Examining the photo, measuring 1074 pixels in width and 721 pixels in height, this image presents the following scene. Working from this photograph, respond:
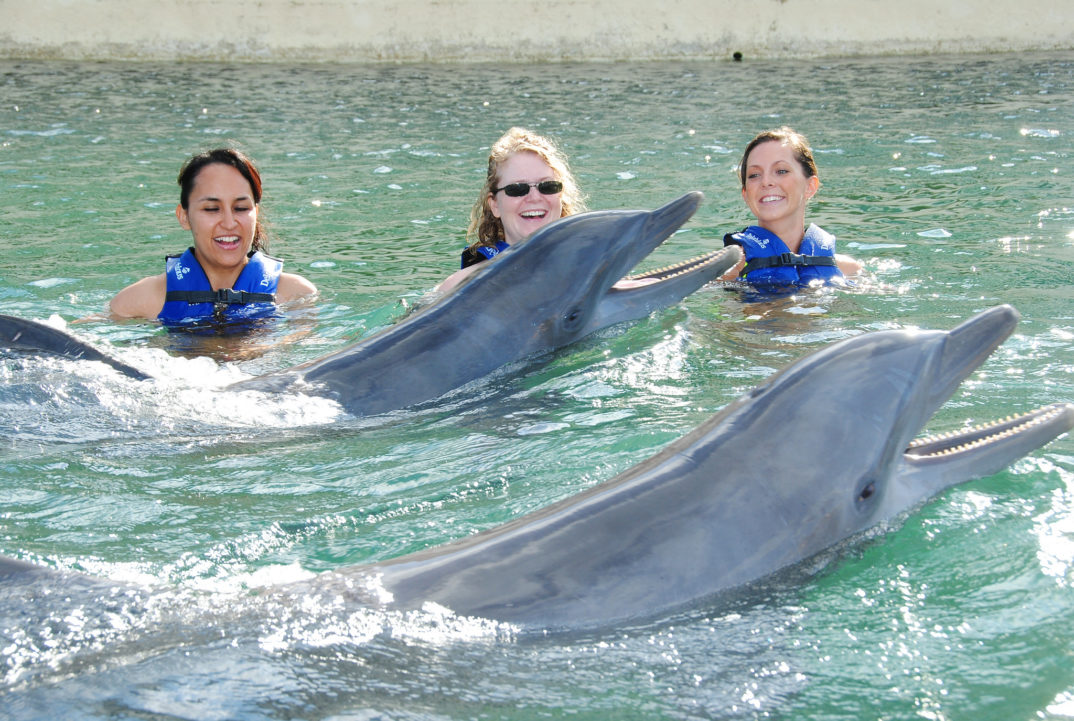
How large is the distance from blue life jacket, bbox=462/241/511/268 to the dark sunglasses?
1.18 feet

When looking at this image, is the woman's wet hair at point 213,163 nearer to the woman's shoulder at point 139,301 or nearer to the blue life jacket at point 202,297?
the blue life jacket at point 202,297

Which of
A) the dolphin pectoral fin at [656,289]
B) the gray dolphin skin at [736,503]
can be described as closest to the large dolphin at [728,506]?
the gray dolphin skin at [736,503]

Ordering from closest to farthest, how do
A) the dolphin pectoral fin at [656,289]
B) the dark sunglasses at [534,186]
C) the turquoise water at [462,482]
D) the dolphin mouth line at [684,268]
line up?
the turquoise water at [462,482], the dolphin pectoral fin at [656,289], the dolphin mouth line at [684,268], the dark sunglasses at [534,186]

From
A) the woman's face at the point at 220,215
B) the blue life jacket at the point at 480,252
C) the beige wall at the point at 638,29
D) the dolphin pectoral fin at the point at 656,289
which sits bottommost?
the dolphin pectoral fin at the point at 656,289

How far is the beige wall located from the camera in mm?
24312

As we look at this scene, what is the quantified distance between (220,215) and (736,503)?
4.84 m

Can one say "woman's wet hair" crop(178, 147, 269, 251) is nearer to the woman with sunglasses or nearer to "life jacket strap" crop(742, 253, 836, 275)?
the woman with sunglasses

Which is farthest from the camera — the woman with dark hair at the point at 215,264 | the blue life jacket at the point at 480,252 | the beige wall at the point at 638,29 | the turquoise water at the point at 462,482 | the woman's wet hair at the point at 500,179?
the beige wall at the point at 638,29

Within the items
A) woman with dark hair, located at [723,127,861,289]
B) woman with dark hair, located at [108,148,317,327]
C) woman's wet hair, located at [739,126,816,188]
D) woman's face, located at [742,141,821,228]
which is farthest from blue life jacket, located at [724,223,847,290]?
woman with dark hair, located at [108,148,317,327]

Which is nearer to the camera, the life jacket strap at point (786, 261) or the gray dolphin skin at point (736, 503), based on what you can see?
the gray dolphin skin at point (736, 503)

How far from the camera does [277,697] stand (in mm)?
2684

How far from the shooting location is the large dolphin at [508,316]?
17.5 ft

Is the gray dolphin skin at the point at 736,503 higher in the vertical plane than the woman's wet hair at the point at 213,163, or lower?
lower

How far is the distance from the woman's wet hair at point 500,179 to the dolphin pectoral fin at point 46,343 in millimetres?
2524
